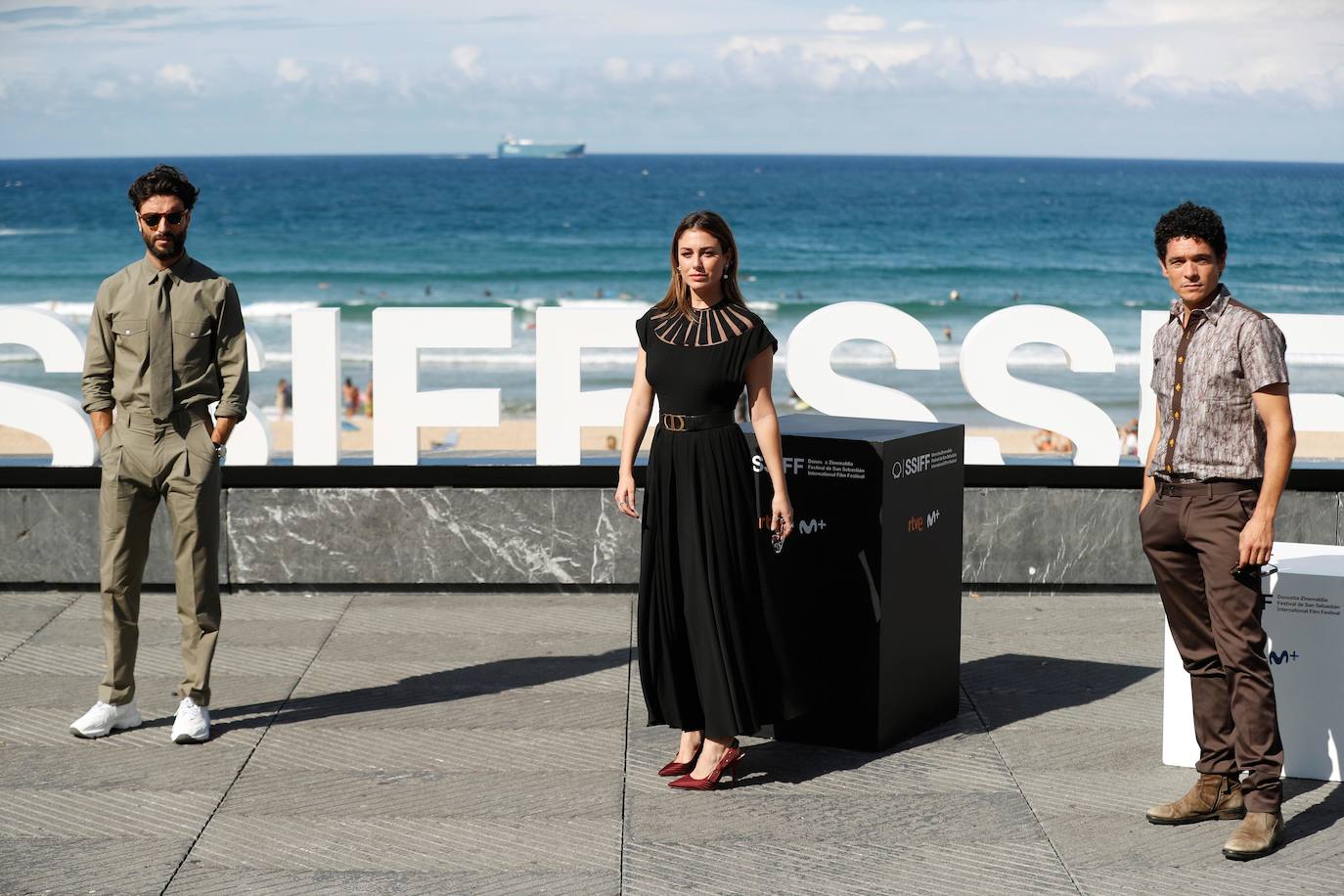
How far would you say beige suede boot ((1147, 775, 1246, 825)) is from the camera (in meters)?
4.85

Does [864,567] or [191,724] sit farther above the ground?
[864,567]

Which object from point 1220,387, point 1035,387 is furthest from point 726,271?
point 1035,387

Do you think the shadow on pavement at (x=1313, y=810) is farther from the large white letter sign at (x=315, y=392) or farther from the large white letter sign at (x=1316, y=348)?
the large white letter sign at (x=315, y=392)

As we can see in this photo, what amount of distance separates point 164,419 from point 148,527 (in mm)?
487

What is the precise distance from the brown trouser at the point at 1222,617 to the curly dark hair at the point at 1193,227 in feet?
2.39

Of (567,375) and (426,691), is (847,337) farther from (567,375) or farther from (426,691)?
(426,691)

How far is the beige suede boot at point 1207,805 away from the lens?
4.85 m

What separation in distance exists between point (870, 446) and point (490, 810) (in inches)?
71.5

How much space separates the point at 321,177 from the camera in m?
88.4

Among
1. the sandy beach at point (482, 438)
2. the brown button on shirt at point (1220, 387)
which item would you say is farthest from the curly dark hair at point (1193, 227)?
the sandy beach at point (482, 438)

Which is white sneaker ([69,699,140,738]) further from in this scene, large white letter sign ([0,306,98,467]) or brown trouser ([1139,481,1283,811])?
brown trouser ([1139,481,1283,811])

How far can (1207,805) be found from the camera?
4.87 m

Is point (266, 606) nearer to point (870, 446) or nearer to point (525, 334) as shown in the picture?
→ point (870, 446)

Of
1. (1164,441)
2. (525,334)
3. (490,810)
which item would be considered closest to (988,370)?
(1164,441)
